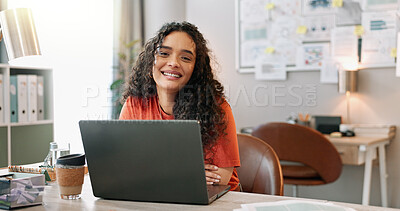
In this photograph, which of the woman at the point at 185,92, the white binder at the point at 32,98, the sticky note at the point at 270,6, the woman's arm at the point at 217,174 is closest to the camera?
the woman's arm at the point at 217,174

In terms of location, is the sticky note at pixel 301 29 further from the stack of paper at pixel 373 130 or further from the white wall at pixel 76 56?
the white wall at pixel 76 56

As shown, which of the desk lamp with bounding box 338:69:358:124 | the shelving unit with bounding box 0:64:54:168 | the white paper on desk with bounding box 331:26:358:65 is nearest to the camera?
the shelving unit with bounding box 0:64:54:168

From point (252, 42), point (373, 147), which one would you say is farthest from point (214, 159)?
point (252, 42)

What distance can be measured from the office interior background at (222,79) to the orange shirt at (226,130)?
161 cm

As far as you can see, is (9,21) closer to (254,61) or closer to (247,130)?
(247,130)

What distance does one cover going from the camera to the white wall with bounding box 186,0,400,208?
10.8 feet

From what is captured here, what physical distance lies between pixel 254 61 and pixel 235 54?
21cm

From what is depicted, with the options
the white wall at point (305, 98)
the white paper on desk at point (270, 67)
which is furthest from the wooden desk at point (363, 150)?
the white paper on desk at point (270, 67)

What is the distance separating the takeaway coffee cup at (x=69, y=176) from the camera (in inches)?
44.4

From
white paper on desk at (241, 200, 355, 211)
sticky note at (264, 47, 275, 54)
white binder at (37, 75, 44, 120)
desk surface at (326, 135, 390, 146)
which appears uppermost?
sticky note at (264, 47, 275, 54)

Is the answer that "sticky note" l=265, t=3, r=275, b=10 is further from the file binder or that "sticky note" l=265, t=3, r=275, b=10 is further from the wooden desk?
the file binder

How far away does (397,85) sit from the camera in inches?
128

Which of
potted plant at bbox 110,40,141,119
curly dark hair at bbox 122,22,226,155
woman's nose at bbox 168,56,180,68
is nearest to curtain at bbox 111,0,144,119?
potted plant at bbox 110,40,141,119

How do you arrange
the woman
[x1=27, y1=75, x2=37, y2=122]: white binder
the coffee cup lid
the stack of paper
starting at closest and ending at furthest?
the coffee cup lid < the woman < [x1=27, y1=75, x2=37, y2=122]: white binder < the stack of paper
